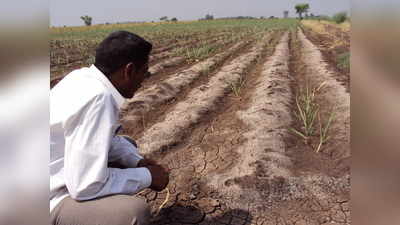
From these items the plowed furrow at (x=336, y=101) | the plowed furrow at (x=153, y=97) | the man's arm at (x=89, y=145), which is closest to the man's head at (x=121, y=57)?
the man's arm at (x=89, y=145)

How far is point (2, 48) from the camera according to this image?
414 millimetres

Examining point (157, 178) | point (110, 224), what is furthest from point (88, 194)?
point (157, 178)

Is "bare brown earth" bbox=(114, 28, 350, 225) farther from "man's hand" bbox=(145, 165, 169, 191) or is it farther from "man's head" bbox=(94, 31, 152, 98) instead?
"man's head" bbox=(94, 31, 152, 98)

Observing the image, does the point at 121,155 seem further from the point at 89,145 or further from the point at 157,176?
the point at 89,145

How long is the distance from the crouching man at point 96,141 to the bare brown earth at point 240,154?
59 centimetres

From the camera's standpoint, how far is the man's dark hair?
1072mm

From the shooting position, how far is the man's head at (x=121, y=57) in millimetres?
1073

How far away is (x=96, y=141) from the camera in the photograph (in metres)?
0.96

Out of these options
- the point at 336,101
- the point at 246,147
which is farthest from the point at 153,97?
the point at 336,101

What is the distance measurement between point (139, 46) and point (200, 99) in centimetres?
262

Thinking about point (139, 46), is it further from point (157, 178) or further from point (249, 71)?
point (249, 71)

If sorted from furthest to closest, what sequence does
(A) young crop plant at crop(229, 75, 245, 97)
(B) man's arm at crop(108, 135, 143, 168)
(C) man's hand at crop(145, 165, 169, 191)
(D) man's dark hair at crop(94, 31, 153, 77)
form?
(A) young crop plant at crop(229, 75, 245, 97) < (B) man's arm at crop(108, 135, 143, 168) < (C) man's hand at crop(145, 165, 169, 191) < (D) man's dark hair at crop(94, 31, 153, 77)

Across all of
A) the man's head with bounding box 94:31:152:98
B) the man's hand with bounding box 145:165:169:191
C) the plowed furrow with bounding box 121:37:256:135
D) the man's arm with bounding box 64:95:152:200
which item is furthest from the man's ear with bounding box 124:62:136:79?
the plowed furrow with bounding box 121:37:256:135

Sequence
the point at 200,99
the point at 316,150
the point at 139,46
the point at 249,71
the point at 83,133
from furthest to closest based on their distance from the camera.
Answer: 1. the point at 249,71
2. the point at 200,99
3. the point at 316,150
4. the point at 139,46
5. the point at 83,133
